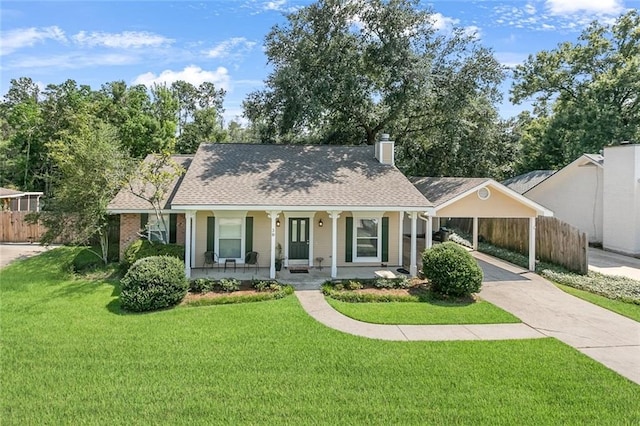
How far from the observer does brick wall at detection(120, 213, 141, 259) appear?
55.2 feet

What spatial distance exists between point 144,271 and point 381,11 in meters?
19.3

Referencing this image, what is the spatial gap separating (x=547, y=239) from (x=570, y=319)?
804 cm

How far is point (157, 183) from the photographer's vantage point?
1571cm

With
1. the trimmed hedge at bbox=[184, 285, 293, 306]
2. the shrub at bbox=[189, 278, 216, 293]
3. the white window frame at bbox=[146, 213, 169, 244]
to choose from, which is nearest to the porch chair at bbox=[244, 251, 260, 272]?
the shrub at bbox=[189, 278, 216, 293]

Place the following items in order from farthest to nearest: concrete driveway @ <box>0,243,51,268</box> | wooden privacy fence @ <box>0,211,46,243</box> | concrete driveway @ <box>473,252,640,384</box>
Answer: wooden privacy fence @ <box>0,211,46,243</box>, concrete driveway @ <box>0,243,51,268</box>, concrete driveway @ <box>473,252,640,384</box>

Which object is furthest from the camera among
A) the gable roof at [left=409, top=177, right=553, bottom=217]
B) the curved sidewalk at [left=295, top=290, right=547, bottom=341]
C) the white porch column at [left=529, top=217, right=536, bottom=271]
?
the white porch column at [left=529, top=217, right=536, bottom=271]

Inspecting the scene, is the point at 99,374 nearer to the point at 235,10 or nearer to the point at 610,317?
the point at 235,10

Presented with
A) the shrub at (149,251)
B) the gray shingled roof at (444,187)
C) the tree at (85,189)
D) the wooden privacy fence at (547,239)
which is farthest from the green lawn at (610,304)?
the tree at (85,189)

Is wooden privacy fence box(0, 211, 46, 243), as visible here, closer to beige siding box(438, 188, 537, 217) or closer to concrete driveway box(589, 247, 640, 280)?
beige siding box(438, 188, 537, 217)

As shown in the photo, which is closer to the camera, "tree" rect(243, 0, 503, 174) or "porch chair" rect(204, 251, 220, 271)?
"porch chair" rect(204, 251, 220, 271)

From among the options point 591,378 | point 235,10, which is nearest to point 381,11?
point 235,10

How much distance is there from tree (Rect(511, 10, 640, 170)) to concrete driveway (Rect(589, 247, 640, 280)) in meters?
12.7

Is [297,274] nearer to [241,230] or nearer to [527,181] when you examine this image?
[241,230]

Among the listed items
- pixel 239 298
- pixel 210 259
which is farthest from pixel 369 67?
pixel 239 298
